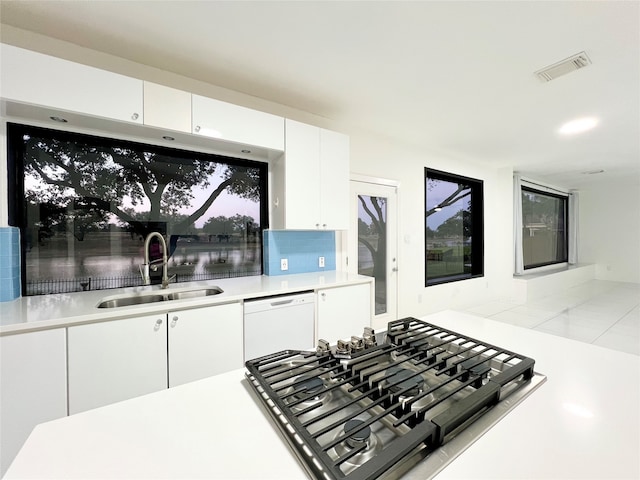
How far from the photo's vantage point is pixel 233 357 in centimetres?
201

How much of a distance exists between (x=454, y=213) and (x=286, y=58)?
407 centimetres

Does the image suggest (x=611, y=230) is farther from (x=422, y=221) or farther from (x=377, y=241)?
(x=377, y=241)

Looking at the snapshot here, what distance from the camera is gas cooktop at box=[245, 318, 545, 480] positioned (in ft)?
1.69

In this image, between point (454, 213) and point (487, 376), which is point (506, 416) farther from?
point (454, 213)

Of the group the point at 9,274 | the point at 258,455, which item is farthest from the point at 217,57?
the point at 258,455

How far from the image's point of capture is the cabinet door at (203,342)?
1.81 metres

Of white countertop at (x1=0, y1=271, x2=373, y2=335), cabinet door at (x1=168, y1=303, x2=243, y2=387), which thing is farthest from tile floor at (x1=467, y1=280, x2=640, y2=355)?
cabinet door at (x1=168, y1=303, x2=243, y2=387)

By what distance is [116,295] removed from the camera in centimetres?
205

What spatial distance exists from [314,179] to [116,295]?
1885 mm

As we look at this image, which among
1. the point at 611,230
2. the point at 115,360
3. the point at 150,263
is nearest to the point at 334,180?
the point at 150,263

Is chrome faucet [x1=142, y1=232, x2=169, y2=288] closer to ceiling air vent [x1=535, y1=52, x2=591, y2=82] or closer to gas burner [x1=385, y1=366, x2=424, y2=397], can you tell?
gas burner [x1=385, y1=366, x2=424, y2=397]

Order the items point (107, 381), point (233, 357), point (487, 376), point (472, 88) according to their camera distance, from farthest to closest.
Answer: point (472, 88) → point (233, 357) → point (107, 381) → point (487, 376)

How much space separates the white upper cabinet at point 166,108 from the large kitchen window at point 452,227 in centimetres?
346

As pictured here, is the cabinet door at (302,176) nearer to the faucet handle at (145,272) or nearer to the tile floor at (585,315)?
the faucet handle at (145,272)
